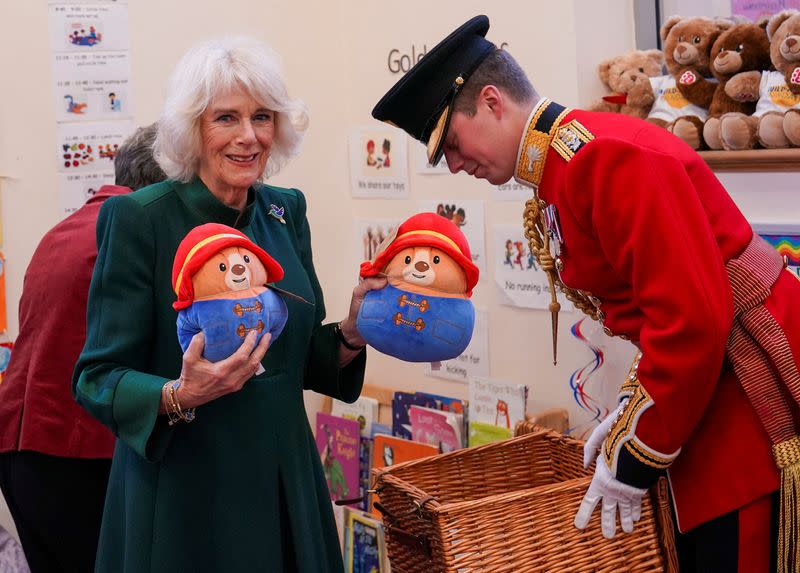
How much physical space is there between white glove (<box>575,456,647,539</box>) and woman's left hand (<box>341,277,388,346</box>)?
464 millimetres

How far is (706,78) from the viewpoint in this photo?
7.77ft

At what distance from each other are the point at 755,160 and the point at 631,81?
44cm

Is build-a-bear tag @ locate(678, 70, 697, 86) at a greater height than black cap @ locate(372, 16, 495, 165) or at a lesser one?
greater

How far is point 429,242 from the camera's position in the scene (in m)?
1.66

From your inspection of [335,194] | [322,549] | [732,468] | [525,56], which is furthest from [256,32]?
[732,468]

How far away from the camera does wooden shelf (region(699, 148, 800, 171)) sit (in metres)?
2.10

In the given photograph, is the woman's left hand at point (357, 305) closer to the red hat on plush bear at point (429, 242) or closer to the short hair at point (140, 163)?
the red hat on plush bear at point (429, 242)

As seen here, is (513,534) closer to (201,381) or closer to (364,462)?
(201,381)

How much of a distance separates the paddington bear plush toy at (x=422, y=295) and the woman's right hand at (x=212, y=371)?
228 mm

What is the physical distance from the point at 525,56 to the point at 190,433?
1.50 m

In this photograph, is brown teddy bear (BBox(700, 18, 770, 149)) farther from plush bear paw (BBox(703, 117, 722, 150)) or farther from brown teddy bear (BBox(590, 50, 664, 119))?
brown teddy bear (BBox(590, 50, 664, 119))

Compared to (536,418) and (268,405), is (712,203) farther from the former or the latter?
(536,418)

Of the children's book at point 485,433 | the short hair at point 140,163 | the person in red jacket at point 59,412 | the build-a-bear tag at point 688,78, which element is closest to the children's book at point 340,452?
the children's book at point 485,433

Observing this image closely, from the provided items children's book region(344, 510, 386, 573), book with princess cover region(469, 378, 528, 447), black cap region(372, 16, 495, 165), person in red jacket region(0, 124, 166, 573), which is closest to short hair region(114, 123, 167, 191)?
person in red jacket region(0, 124, 166, 573)
